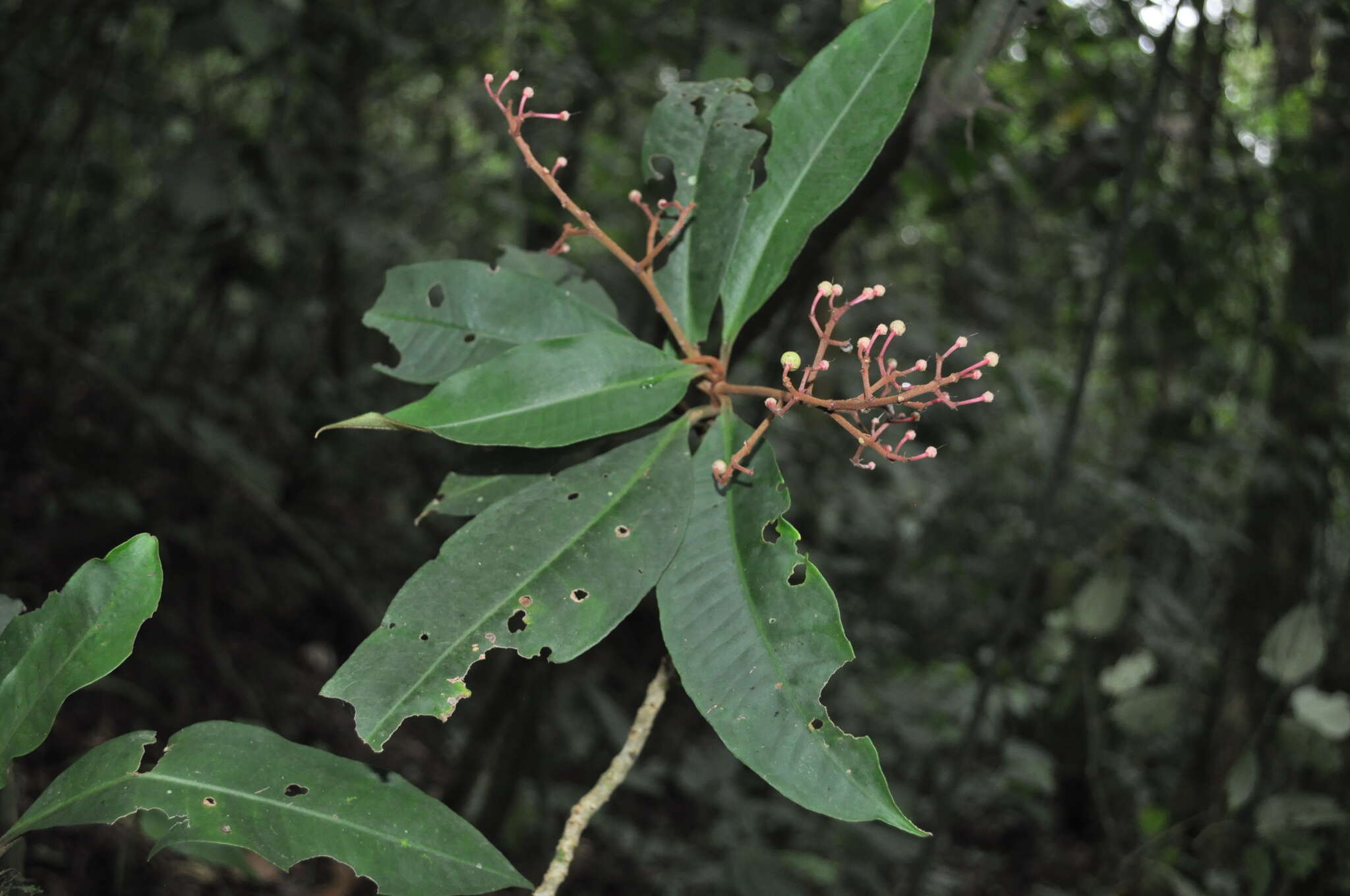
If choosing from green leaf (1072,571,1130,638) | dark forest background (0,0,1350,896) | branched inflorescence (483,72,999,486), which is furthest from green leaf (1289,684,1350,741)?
branched inflorescence (483,72,999,486)

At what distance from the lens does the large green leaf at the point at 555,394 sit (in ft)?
2.64

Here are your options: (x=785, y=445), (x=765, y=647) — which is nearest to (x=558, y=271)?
(x=765, y=647)

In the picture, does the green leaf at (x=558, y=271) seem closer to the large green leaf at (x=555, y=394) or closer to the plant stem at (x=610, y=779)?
the large green leaf at (x=555, y=394)

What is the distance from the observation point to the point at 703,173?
39.0 inches

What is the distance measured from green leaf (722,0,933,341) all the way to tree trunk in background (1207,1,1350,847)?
179 cm

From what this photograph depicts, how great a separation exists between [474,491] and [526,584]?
18 cm

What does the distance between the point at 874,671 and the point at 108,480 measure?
3130 millimetres

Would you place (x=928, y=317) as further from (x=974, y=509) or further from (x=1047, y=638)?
(x=1047, y=638)

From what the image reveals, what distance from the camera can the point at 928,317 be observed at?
151 inches

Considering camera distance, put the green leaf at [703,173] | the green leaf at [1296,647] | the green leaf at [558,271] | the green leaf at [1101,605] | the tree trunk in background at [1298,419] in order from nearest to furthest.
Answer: the green leaf at [703,173] → the green leaf at [558,271] → the green leaf at [1296,647] → the green leaf at [1101,605] → the tree trunk in background at [1298,419]

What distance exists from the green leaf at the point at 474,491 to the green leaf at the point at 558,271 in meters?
0.23

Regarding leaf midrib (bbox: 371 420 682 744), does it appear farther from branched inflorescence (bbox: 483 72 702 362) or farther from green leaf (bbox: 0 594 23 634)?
green leaf (bbox: 0 594 23 634)

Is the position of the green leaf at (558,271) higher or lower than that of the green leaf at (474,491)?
higher

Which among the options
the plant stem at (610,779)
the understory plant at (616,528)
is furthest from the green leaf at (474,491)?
the plant stem at (610,779)
